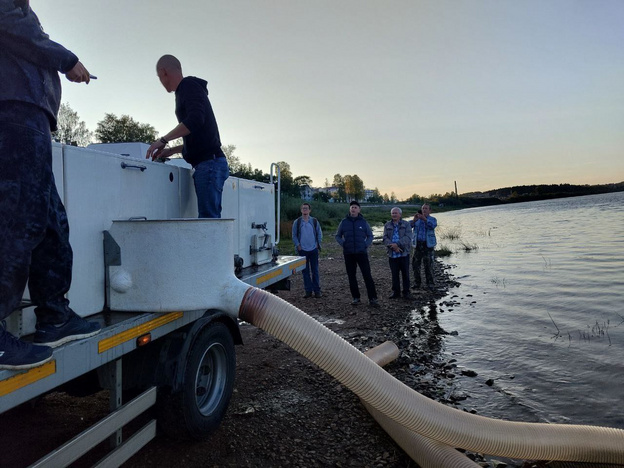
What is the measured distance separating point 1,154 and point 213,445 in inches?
109

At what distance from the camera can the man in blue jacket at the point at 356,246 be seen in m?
9.59

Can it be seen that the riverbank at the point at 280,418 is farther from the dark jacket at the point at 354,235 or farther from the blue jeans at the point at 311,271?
the blue jeans at the point at 311,271

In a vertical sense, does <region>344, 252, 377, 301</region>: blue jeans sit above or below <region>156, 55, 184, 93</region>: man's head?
below

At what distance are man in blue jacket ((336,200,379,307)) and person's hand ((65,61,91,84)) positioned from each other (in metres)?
7.51

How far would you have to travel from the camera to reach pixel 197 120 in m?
3.85

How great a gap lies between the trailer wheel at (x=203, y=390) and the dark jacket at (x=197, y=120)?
1.63 m

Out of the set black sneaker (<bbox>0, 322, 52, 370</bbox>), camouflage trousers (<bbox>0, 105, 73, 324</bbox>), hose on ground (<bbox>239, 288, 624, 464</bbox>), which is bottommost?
hose on ground (<bbox>239, 288, 624, 464</bbox>)

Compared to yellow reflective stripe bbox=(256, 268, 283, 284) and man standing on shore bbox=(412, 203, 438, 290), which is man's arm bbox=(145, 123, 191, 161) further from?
man standing on shore bbox=(412, 203, 438, 290)

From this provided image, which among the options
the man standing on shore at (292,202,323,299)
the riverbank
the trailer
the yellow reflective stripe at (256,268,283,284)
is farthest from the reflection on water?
the trailer

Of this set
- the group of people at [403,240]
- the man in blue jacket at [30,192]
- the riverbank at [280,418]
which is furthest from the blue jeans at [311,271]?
the man in blue jacket at [30,192]

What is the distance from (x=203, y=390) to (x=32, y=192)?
2.21 meters

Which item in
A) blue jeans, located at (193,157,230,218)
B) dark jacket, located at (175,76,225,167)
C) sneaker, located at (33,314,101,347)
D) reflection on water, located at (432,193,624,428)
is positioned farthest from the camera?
reflection on water, located at (432,193,624,428)

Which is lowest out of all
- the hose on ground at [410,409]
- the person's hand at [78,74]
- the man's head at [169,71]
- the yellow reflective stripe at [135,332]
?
the hose on ground at [410,409]

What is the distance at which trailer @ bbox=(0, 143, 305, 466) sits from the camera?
2418 millimetres
